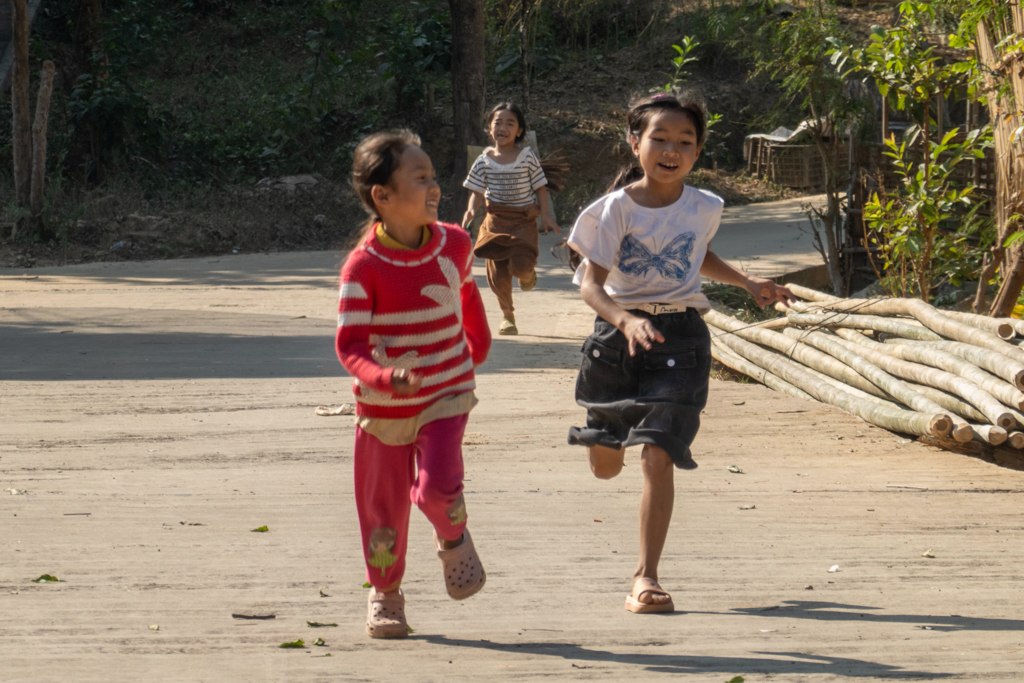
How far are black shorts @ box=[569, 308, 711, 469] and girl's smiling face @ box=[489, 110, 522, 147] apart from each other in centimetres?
466

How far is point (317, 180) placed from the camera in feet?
65.0

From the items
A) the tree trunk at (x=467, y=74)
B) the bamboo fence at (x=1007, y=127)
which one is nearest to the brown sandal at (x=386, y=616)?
the bamboo fence at (x=1007, y=127)

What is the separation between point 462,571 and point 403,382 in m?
0.65

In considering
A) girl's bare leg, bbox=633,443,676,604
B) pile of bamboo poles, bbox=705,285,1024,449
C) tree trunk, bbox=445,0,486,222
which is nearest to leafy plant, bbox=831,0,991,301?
pile of bamboo poles, bbox=705,285,1024,449

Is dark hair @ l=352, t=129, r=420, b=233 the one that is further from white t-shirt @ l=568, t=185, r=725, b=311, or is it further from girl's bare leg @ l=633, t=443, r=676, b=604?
girl's bare leg @ l=633, t=443, r=676, b=604

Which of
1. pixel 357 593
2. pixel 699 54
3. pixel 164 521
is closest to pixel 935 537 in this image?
pixel 357 593

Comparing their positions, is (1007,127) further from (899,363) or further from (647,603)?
(647,603)

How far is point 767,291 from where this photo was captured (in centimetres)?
337

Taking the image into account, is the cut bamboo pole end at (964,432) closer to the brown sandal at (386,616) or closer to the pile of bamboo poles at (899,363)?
the pile of bamboo poles at (899,363)

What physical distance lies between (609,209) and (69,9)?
80.7ft

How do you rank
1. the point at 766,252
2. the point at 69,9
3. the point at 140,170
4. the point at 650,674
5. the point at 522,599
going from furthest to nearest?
the point at 69,9 < the point at 140,170 < the point at 766,252 < the point at 522,599 < the point at 650,674

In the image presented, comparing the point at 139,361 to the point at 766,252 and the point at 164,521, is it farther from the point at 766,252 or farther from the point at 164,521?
the point at 766,252

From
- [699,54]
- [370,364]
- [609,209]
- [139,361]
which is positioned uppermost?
[699,54]

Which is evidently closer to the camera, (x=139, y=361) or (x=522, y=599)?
(x=522, y=599)
